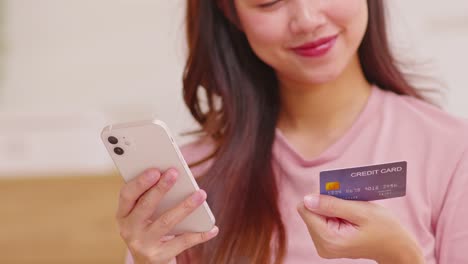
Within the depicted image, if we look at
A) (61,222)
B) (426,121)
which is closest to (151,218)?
(426,121)

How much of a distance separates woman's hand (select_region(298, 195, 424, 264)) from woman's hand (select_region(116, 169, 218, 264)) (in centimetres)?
16

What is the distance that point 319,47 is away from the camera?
1087mm

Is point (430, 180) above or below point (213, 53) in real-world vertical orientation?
below

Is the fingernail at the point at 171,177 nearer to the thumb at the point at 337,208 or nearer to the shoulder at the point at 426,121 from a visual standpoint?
the thumb at the point at 337,208

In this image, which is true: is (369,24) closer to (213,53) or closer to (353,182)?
(213,53)

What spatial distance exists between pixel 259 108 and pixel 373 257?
1.34 feet

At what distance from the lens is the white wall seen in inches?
89.4

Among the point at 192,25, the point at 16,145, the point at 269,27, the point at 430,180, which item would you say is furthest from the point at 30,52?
the point at 430,180

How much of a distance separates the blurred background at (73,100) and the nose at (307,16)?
895mm

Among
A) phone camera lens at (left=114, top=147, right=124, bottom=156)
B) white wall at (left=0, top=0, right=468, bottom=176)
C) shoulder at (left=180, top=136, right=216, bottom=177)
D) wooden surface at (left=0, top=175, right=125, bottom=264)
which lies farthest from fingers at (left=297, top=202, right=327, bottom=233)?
white wall at (left=0, top=0, right=468, bottom=176)

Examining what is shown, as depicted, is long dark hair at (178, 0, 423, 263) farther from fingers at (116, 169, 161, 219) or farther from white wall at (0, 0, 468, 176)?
white wall at (0, 0, 468, 176)

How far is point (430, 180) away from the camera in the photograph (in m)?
1.09

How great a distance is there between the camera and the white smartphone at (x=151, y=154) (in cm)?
94

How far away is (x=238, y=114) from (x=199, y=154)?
0.10 meters
